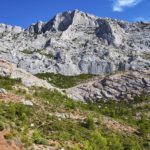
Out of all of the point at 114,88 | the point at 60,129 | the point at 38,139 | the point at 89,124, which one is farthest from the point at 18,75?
the point at 114,88

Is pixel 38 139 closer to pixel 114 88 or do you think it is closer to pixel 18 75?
pixel 18 75

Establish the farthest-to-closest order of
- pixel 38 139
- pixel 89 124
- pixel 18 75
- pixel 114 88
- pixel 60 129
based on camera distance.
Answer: pixel 114 88 → pixel 18 75 → pixel 89 124 → pixel 60 129 → pixel 38 139

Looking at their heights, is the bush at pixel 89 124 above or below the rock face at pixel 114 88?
below

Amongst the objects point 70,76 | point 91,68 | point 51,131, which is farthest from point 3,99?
point 91,68

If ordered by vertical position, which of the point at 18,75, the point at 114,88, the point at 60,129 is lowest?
the point at 60,129

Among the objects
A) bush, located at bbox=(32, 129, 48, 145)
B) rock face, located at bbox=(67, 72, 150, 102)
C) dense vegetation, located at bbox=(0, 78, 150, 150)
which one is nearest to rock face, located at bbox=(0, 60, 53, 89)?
dense vegetation, located at bbox=(0, 78, 150, 150)

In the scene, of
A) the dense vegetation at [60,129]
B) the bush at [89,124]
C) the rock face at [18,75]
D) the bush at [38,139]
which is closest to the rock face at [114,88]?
the rock face at [18,75]

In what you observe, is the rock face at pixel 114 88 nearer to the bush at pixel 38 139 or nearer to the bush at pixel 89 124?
the bush at pixel 89 124

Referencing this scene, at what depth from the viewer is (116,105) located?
118062 millimetres

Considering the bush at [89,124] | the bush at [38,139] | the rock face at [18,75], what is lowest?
the bush at [38,139]

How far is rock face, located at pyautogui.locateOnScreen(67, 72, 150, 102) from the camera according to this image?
123500mm

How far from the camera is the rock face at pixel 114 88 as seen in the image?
123500 millimetres

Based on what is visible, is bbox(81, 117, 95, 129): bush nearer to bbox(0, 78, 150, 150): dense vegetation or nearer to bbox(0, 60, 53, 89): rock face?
bbox(0, 78, 150, 150): dense vegetation

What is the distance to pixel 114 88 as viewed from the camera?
12912cm
